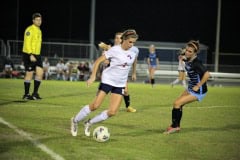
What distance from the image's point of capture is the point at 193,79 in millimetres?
10289

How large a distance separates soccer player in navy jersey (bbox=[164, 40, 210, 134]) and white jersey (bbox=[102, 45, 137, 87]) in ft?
5.01

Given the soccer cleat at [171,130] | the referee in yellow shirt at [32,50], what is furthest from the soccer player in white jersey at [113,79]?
the referee in yellow shirt at [32,50]

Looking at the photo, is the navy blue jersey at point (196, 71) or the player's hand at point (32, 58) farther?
the player's hand at point (32, 58)

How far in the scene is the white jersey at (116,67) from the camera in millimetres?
9203

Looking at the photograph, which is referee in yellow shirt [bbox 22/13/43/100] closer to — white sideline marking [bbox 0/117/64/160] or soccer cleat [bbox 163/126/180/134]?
white sideline marking [bbox 0/117/64/160]

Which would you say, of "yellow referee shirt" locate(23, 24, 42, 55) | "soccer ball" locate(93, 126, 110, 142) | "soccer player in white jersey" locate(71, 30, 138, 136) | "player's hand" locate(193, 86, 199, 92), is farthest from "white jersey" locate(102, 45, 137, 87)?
"yellow referee shirt" locate(23, 24, 42, 55)

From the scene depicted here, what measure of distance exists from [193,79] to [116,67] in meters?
1.92

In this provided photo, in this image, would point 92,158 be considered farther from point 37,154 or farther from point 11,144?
point 11,144

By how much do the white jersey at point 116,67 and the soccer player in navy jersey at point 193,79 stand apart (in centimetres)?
153

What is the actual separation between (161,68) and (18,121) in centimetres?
2889

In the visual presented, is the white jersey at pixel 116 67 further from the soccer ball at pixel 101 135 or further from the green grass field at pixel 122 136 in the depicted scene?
the green grass field at pixel 122 136

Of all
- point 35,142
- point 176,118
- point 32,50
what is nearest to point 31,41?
point 32,50

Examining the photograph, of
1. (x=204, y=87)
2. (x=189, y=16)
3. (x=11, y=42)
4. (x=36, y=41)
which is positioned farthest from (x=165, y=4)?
(x=204, y=87)

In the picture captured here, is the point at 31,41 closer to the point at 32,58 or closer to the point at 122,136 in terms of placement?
the point at 32,58
